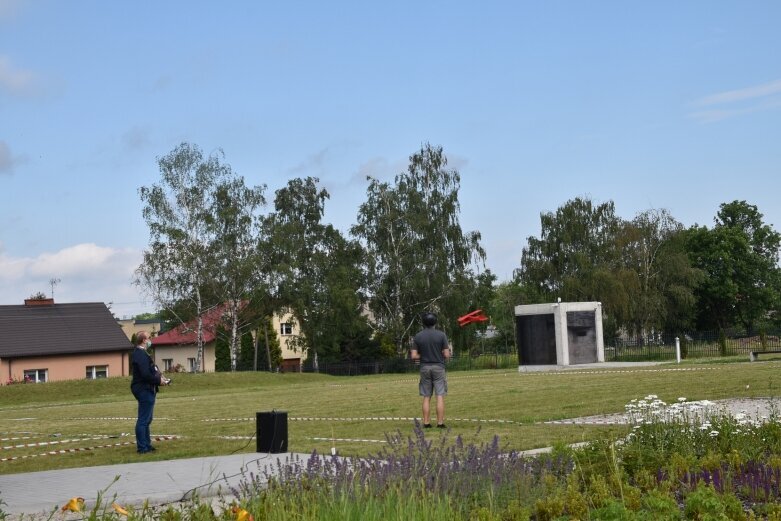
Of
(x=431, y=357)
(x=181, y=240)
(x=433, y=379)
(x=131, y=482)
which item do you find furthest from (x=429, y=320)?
(x=181, y=240)

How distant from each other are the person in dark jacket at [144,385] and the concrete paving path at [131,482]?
5.27ft

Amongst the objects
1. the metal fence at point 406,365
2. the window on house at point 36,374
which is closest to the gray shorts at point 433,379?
the metal fence at point 406,365

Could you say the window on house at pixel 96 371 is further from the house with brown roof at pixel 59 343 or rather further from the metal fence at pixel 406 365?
the metal fence at pixel 406 365

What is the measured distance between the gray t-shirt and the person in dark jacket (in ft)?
13.2

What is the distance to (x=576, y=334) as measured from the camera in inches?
1929

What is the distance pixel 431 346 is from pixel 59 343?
55.1 metres

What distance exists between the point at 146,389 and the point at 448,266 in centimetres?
5266

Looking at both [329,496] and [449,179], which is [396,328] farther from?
[329,496]

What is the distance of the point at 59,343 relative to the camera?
66.4 metres

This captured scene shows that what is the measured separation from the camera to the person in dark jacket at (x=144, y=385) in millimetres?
14664

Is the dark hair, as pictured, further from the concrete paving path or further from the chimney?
the chimney

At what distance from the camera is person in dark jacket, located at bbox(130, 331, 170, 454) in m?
14.7

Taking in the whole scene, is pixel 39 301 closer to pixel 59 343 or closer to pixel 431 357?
pixel 59 343

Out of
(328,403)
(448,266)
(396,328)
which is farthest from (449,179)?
(328,403)
